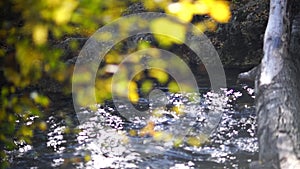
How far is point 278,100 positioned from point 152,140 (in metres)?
2.36

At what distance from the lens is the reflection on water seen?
5848mm

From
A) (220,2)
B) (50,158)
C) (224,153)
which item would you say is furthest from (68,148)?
(220,2)

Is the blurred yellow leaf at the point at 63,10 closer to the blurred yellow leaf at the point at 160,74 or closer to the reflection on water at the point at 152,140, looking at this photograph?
the blurred yellow leaf at the point at 160,74

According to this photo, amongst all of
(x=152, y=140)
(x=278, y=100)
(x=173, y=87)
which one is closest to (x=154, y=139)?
(x=152, y=140)

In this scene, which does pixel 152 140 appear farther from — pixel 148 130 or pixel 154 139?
pixel 148 130

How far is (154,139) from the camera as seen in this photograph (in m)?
6.70

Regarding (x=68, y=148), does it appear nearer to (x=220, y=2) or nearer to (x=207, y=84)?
(x=207, y=84)

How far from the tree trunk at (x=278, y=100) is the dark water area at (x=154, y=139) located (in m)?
0.72

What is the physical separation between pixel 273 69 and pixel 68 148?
12.1 feet

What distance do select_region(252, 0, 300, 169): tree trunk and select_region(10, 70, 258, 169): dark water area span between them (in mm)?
718

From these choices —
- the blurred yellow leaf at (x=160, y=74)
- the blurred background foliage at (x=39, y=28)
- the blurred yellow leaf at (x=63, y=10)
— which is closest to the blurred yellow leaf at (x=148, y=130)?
the blurred yellow leaf at (x=160, y=74)

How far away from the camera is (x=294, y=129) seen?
500 centimetres

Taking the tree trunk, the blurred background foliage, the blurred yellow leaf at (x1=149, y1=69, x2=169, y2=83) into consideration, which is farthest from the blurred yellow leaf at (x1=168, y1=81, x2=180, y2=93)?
the blurred background foliage

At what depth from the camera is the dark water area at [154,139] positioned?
5.86m
